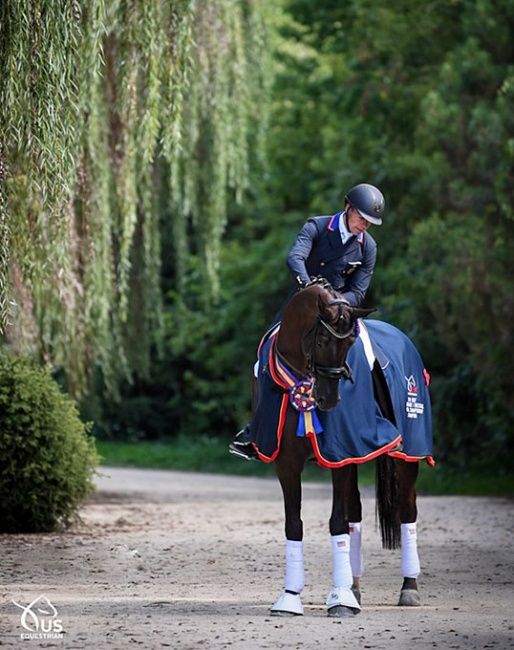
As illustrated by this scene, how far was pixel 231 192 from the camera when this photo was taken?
36.5 metres

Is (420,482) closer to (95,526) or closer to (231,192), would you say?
(95,526)

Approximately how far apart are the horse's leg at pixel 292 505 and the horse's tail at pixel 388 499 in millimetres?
1107

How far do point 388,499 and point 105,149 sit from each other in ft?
18.3

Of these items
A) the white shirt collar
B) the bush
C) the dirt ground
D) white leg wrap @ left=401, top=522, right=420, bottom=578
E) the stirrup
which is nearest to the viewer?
the dirt ground

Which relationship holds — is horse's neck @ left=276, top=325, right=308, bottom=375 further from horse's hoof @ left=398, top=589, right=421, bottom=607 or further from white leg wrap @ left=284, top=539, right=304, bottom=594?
horse's hoof @ left=398, top=589, right=421, bottom=607

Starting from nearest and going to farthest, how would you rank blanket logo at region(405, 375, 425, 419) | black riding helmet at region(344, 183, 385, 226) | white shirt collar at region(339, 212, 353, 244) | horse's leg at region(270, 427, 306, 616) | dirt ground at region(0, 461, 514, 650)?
1. dirt ground at region(0, 461, 514, 650)
2. horse's leg at region(270, 427, 306, 616)
3. black riding helmet at region(344, 183, 385, 226)
4. white shirt collar at region(339, 212, 353, 244)
5. blanket logo at region(405, 375, 425, 419)

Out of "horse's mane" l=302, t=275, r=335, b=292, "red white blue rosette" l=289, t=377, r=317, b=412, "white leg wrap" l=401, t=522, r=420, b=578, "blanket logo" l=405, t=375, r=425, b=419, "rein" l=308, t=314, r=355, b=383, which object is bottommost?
"white leg wrap" l=401, t=522, r=420, b=578

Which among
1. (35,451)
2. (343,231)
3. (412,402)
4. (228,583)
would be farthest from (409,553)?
(35,451)

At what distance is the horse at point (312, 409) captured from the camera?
7.90 m

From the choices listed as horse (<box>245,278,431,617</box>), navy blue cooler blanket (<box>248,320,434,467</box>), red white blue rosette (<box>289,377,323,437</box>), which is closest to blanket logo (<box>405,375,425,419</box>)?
navy blue cooler blanket (<box>248,320,434,467</box>)

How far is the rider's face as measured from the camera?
27.9 feet

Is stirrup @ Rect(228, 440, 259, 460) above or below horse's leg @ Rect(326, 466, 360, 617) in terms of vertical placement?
above

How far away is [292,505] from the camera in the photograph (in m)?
8.21

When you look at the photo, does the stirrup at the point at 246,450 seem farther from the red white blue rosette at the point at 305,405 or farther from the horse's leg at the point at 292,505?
the red white blue rosette at the point at 305,405
